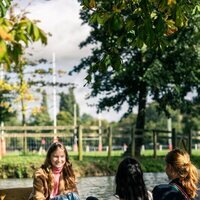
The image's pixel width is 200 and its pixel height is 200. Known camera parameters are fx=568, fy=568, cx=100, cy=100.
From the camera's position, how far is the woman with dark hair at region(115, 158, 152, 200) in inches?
165

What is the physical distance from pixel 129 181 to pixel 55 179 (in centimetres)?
173

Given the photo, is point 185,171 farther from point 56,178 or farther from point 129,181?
point 56,178

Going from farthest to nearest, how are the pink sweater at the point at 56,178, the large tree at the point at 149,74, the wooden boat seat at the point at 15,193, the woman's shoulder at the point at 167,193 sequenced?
the large tree at the point at 149,74, the wooden boat seat at the point at 15,193, the pink sweater at the point at 56,178, the woman's shoulder at the point at 167,193

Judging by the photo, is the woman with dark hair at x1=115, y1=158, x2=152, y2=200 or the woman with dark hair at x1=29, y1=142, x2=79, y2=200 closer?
the woman with dark hair at x1=115, y1=158, x2=152, y2=200

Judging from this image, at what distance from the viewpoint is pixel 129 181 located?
4184 mm

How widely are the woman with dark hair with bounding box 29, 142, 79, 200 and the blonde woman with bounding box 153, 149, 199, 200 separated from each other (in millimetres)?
1528

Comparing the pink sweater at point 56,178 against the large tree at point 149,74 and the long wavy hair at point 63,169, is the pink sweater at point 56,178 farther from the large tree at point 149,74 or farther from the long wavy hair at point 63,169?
the large tree at point 149,74

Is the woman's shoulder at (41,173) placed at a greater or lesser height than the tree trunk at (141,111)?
lesser

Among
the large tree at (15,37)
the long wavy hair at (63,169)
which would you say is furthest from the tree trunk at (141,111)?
the large tree at (15,37)

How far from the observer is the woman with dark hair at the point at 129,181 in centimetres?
419

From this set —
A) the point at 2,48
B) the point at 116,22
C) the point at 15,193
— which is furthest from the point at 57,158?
the point at 2,48

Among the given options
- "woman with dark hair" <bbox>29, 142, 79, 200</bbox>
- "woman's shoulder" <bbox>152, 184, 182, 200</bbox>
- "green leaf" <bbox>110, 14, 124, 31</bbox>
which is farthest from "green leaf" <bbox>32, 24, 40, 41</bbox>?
"woman with dark hair" <bbox>29, 142, 79, 200</bbox>

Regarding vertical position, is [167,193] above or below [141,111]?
below

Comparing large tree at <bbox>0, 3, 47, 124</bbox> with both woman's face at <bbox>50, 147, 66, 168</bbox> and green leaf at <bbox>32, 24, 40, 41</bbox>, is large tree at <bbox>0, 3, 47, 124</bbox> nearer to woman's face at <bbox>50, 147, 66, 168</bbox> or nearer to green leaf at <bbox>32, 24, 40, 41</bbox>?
green leaf at <bbox>32, 24, 40, 41</bbox>
